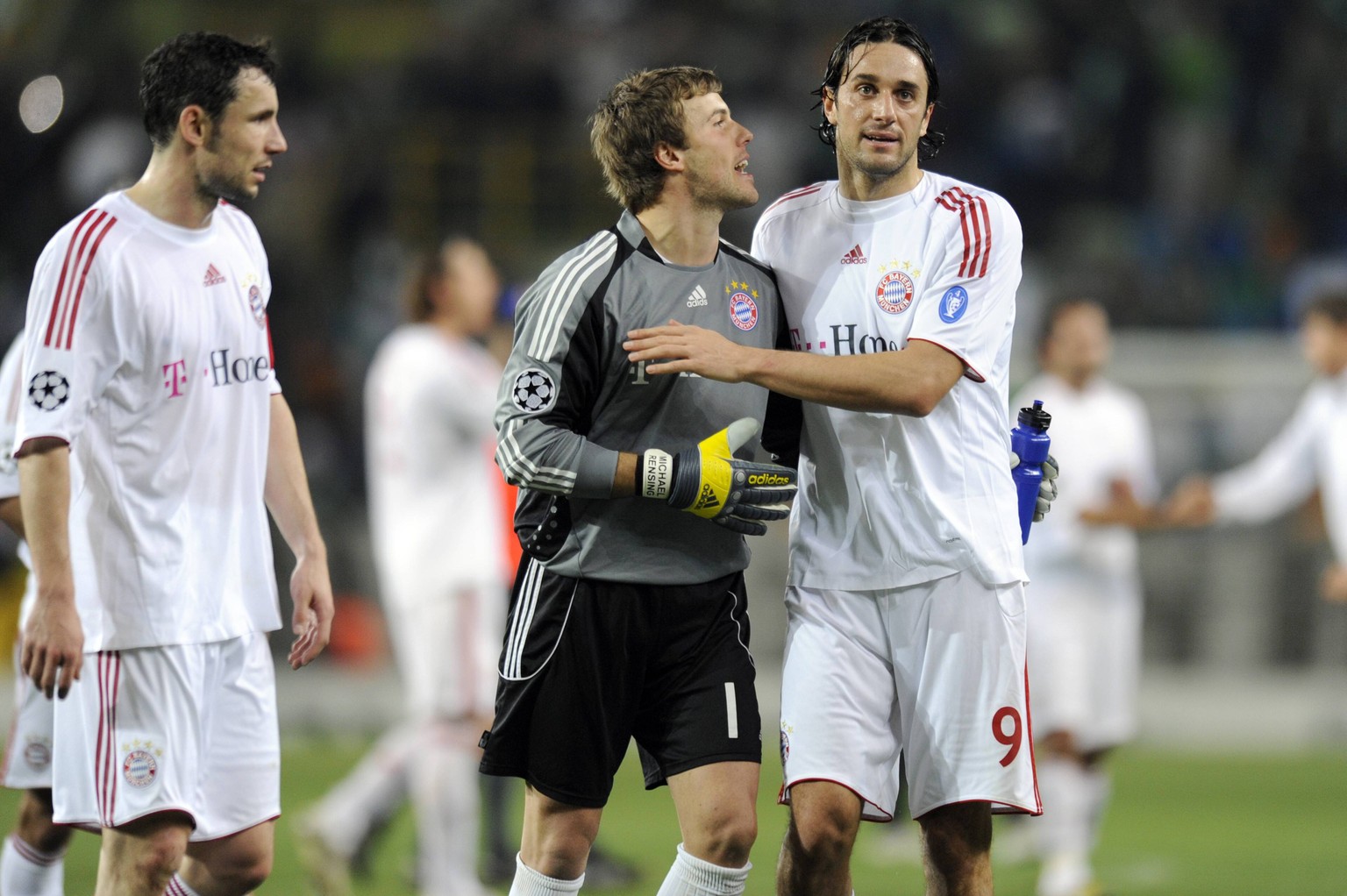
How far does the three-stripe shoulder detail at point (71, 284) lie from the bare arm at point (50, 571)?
25 cm

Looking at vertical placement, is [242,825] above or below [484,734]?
below

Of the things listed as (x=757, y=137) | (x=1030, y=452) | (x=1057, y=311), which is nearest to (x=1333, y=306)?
(x=1057, y=311)

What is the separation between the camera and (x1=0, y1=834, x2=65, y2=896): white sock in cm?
511

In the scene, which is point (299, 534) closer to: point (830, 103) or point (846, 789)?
point (846, 789)

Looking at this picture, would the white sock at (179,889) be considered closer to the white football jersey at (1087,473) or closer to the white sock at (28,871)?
the white sock at (28,871)

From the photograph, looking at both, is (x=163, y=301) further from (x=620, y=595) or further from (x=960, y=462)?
(x=960, y=462)

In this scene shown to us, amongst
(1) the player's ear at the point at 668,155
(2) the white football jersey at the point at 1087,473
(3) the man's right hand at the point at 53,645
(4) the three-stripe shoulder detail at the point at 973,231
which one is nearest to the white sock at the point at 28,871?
(3) the man's right hand at the point at 53,645

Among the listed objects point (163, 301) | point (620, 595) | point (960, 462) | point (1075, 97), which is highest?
point (1075, 97)

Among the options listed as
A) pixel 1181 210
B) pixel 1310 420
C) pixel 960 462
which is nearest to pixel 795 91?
pixel 1181 210

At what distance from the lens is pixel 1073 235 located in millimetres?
15734

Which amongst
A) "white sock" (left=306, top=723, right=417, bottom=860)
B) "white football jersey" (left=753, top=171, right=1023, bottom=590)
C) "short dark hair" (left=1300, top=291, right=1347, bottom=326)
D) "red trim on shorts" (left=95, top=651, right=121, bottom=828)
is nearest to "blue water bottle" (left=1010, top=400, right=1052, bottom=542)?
"white football jersey" (left=753, top=171, right=1023, bottom=590)

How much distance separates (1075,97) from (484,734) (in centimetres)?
1355

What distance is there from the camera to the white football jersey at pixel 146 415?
407cm

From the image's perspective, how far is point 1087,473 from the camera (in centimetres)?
790
